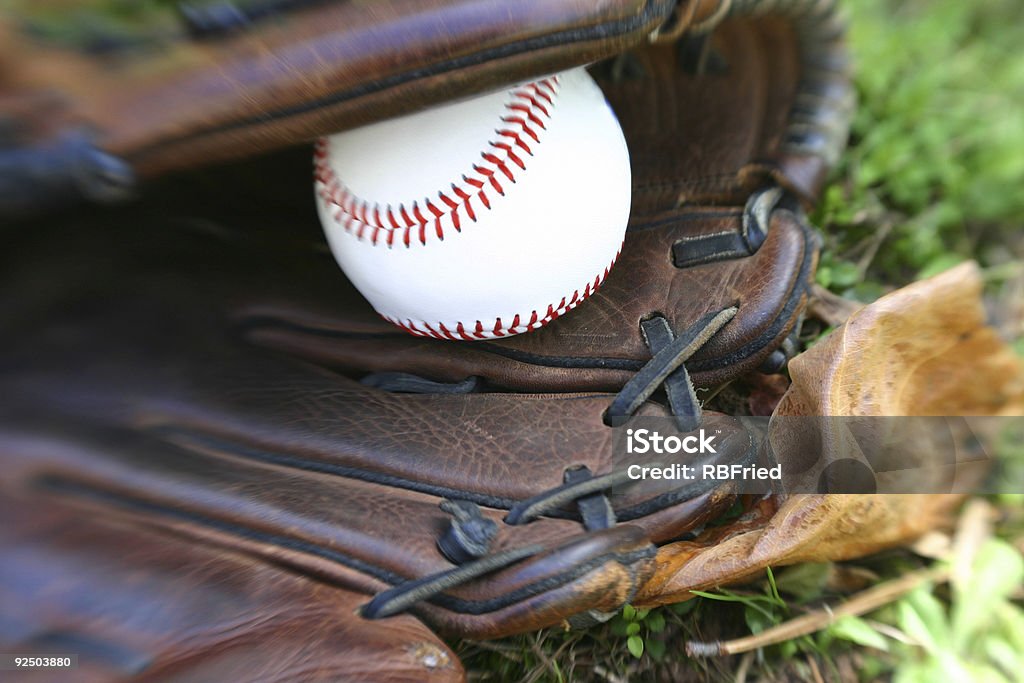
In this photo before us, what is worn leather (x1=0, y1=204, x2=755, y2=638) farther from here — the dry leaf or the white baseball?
the white baseball

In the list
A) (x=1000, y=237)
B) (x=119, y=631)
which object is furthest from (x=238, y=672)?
(x=1000, y=237)

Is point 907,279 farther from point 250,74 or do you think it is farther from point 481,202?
point 250,74

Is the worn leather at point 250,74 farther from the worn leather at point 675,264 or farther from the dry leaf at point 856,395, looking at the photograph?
the dry leaf at point 856,395

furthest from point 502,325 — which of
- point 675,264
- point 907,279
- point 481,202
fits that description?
point 907,279

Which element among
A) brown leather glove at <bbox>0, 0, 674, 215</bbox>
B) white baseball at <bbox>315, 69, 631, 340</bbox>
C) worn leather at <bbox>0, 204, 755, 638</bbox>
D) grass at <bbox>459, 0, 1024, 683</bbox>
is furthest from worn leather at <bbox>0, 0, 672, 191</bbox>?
grass at <bbox>459, 0, 1024, 683</bbox>

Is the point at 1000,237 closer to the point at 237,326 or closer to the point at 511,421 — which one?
the point at 511,421
